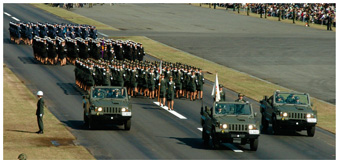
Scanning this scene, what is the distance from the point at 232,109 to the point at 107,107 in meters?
6.01

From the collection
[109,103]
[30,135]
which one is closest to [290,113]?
[109,103]

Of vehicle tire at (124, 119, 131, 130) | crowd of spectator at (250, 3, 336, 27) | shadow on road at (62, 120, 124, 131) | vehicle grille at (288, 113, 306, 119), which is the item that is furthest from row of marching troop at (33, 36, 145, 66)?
crowd of spectator at (250, 3, 336, 27)

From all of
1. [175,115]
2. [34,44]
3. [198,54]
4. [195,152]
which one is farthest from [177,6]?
[195,152]

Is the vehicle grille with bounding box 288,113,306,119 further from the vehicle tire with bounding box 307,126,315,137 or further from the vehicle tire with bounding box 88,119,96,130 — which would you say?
the vehicle tire with bounding box 88,119,96,130

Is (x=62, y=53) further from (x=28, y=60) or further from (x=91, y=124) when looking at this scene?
(x=91, y=124)

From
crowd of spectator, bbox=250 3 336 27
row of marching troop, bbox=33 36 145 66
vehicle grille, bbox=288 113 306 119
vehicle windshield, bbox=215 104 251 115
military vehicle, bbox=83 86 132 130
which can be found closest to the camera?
vehicle windshield, bbox=215 104 251 115

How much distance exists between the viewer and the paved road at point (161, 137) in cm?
3200

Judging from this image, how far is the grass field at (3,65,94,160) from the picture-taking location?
3103cm

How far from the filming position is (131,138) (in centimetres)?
3506

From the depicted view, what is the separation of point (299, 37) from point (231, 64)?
75.8 ft

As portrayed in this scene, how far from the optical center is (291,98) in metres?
37.4

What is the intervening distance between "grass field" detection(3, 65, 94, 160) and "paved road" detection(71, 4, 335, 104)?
18.6 metres

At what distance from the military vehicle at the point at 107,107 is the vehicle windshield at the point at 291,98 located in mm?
7013

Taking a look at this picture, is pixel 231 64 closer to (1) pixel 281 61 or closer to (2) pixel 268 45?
(1) pixel 281 61
